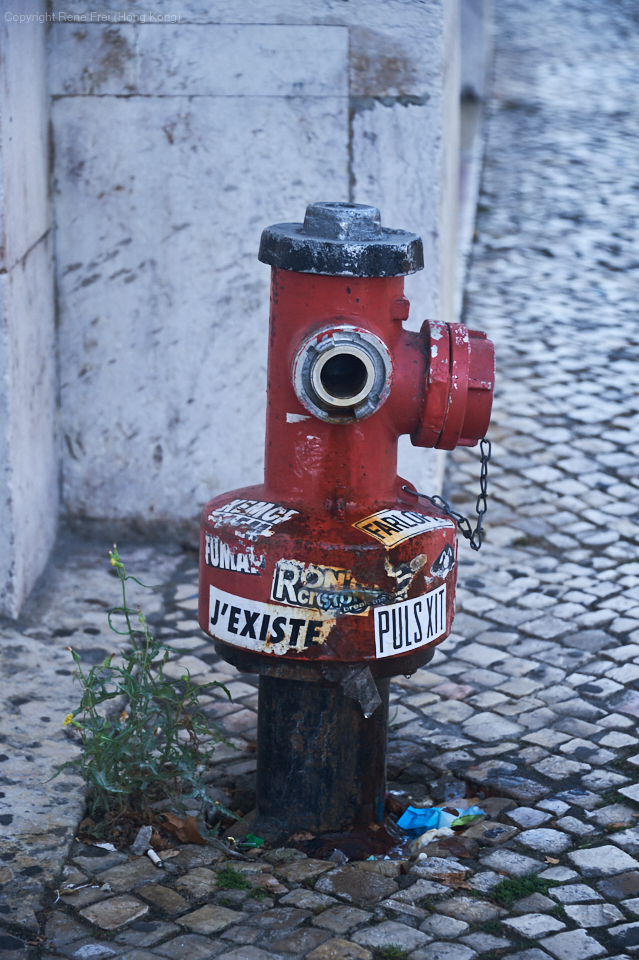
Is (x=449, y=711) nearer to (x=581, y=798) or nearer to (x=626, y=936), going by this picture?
(x=581, y=798)

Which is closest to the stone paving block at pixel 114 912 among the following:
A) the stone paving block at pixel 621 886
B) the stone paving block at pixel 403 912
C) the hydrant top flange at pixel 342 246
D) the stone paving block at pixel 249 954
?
the stone paving block at pixel 249 954

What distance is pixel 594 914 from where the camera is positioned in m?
2.40

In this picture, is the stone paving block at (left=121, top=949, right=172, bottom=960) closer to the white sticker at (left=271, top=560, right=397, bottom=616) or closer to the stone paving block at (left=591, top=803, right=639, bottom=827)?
the white sticker at (left=271, top=560, right=397, bottom=616)

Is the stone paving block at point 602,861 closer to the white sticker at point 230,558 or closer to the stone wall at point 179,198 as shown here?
the white sticker at point 230,558

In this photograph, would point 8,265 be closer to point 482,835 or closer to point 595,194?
point 482,835

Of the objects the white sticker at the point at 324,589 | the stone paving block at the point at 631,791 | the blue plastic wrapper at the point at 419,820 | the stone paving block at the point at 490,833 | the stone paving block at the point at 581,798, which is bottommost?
the blue plastic wrapper at the point at 419,820

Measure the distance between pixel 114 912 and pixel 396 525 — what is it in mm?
1080

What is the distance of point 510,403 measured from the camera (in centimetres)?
578

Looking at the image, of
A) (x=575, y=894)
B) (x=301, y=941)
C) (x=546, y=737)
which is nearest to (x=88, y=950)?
(x=301, y=941)

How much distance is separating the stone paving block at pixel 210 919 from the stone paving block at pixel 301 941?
0.42ft

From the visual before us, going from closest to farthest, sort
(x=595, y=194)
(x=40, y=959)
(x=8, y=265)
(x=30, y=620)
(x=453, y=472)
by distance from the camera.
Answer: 1. (x=40, y=959)
2. (x=8, y=265)
3. (x=30, y=620)
4. (x=453, y=472)
5. (x=595, y=194)

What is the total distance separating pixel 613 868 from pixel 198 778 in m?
1.05

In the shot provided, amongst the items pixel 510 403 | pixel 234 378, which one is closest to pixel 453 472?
pixel 510 403

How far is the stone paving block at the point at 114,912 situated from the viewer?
2328mm
